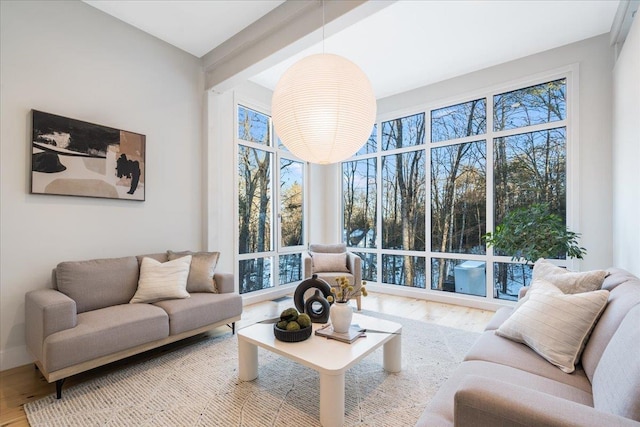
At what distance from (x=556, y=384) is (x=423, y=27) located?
321 cm

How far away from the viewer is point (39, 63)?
103 inches

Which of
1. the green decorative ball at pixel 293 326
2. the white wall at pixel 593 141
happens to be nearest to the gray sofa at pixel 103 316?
the green decorative ball at pixel 293 326

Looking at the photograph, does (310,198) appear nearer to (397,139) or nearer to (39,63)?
(397,139)

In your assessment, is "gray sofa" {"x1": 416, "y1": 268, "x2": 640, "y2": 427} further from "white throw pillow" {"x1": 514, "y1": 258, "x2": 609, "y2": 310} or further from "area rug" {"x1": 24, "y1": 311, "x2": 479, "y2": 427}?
"area rug" {"x1": 24, "y1": 311, "x2": 479, "y2": 427}

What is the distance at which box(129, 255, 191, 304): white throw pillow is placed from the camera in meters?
2.77

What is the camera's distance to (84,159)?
2.83 m

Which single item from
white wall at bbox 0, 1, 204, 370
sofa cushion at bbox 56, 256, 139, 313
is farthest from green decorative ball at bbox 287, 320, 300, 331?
white wall at bbox 0, 1, 204, 370

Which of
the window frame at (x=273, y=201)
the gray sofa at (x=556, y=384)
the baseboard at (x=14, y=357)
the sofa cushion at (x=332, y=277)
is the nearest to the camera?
the gray sofa at (x=556, y=384)

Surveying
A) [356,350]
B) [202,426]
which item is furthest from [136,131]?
[356,350]

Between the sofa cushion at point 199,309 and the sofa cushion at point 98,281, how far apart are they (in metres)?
0.33

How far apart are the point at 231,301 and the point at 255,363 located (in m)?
0.92

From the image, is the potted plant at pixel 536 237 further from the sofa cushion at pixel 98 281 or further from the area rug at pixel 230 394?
the sofa cushion at pixel 98 281

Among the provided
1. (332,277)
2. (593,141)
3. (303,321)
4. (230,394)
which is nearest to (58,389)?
(230,394)

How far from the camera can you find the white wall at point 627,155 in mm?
2312
